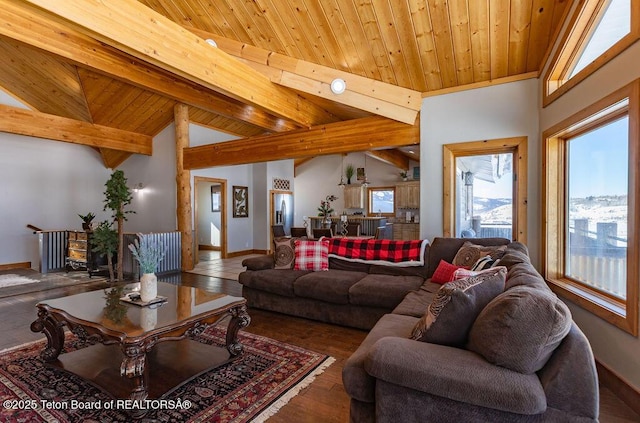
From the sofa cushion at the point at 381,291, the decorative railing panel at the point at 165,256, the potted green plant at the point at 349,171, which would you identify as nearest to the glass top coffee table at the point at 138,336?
the sofa cushion at the point at 381,291

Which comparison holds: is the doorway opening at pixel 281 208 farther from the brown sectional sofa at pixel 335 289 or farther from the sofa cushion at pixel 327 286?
the sofa cushion at pixel 327 286

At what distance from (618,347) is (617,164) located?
130cm

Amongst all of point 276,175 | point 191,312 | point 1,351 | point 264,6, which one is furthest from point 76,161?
point 191,312

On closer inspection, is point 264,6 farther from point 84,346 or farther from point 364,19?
point 84,346

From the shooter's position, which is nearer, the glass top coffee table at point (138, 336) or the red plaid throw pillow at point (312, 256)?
the glass top coffee table at point (138, 336)

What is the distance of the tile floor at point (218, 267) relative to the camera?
611cm

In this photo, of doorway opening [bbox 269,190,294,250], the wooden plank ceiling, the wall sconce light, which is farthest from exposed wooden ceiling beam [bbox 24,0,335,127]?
doorway opening [bbox 269,190,294,250]

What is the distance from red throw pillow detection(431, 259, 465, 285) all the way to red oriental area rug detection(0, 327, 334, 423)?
1400mm

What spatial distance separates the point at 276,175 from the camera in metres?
9.27

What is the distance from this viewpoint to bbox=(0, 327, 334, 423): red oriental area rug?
6.23 feet

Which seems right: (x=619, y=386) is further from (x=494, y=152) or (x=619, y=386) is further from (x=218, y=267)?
(x=218, y=267)

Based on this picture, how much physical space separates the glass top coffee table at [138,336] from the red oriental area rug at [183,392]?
77mm

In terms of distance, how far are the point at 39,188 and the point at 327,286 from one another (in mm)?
7531

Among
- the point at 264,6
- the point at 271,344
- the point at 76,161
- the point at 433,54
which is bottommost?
the point at 271,344
